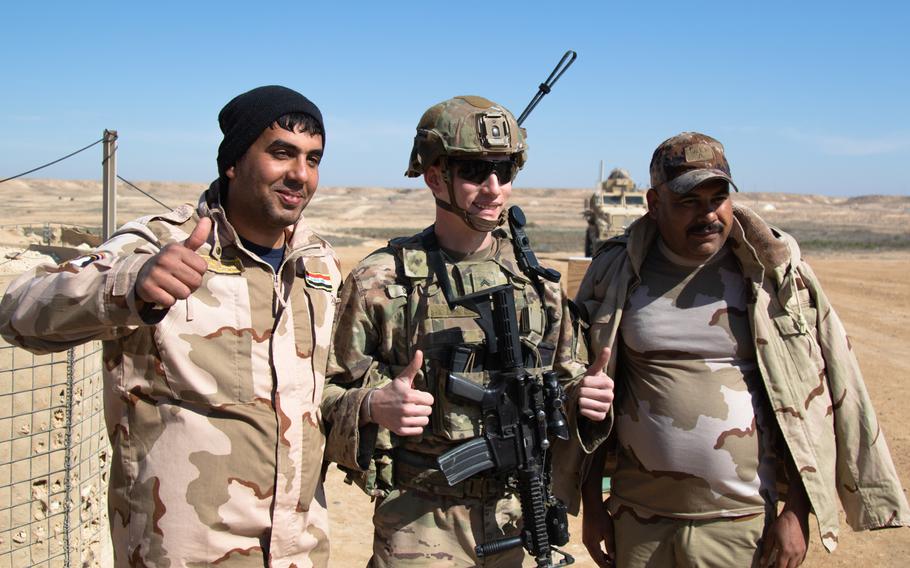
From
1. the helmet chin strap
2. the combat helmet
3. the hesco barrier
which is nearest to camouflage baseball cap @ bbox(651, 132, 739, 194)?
the combat helmet

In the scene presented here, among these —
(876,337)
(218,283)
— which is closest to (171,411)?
(218,283)

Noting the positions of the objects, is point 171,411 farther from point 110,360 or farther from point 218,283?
point 218,283

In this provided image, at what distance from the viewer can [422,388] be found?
2.62 m

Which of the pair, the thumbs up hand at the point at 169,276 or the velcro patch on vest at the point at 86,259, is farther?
the velcro patch on vest at the point at 86,259

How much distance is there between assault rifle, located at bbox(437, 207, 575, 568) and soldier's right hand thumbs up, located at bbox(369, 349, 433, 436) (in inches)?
6.4

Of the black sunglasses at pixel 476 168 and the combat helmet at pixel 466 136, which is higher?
the combat helmet at pixel 466 136

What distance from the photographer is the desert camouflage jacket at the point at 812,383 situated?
271cm

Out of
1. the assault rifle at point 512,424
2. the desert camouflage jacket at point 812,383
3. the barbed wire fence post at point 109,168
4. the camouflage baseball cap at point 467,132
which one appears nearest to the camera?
the assault rifle at point 512,424

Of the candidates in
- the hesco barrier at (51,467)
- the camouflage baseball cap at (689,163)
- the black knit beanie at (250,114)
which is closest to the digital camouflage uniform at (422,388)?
the black knit beanie at (250,114)

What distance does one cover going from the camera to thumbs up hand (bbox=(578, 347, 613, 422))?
101 inches

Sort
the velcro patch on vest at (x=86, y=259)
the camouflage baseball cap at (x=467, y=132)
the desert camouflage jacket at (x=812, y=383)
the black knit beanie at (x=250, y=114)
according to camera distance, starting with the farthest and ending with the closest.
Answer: the desert camouflage jacket at (x=812, y=383) < the camouflage baseball cap at (x=467, y=132) < the black knit beanie at (x=250, y=114) < the velcro patch on vest at (x=86, y=259)

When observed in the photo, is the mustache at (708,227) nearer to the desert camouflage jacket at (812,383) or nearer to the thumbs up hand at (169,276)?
the desert camouflage jacket at (812,383)

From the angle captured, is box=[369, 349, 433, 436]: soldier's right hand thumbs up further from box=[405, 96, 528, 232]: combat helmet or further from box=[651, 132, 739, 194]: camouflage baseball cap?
box=[651, 132, 739, 194]: camouflage baseball cap

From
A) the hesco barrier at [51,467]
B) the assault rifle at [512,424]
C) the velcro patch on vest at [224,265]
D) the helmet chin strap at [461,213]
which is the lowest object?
the hesco barrier at [51,467]
